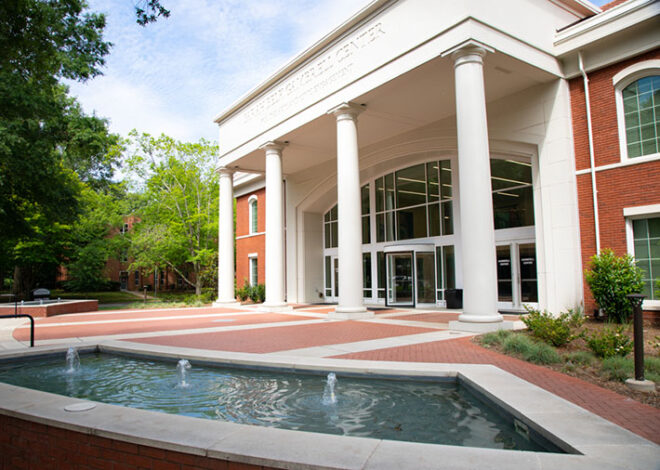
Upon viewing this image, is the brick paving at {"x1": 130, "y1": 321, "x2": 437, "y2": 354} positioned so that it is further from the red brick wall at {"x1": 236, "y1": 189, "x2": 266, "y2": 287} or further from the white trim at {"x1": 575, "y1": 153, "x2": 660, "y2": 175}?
the red brick wall at {"x1": 236, "y1": 189, "x2": 266, "y2": 287}

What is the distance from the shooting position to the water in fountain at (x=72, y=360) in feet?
26.7

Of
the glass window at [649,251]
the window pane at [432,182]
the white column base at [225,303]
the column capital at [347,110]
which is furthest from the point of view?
the white column base at [225,303]

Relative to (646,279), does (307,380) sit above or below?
below

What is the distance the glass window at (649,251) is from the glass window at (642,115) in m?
1.95

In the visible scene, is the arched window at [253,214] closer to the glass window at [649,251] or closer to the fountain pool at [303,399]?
the glass window at [649,251]

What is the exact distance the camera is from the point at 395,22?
14.1m

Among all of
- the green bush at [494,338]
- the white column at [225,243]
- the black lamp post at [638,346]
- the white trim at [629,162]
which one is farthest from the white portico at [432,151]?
the black lamp post at [638,346]

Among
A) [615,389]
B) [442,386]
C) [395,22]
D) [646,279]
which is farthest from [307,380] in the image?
[395,22]

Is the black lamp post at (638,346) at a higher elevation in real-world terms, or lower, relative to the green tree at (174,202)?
lower

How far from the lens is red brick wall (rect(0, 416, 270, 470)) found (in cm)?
340

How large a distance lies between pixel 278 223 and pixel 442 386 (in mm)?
14905

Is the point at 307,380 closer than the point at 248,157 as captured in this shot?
Yes

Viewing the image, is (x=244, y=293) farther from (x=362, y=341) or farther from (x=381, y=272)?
(x=362, y=341)

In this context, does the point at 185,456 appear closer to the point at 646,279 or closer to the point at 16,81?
the point at 646,279
